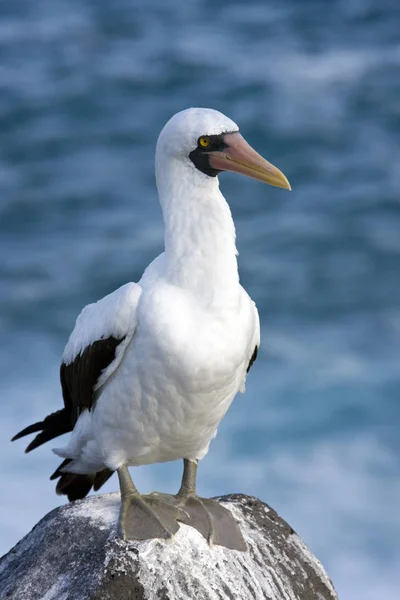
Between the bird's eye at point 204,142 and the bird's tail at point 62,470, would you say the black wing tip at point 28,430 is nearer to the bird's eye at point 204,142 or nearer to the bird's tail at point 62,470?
the bird's tail at point 62,470

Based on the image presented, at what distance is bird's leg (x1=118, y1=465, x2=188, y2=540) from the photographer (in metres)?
8.78

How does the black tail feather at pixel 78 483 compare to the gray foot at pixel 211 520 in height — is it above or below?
above

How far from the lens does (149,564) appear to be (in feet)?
28.3

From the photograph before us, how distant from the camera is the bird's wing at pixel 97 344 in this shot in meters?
8.63

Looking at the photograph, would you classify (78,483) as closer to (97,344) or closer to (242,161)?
(97,344)

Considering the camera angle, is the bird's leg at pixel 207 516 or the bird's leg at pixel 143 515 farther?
the bird's leg at pixel 207 516

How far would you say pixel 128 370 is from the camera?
8.70 metres

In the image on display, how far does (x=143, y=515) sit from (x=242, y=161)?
2.48 m

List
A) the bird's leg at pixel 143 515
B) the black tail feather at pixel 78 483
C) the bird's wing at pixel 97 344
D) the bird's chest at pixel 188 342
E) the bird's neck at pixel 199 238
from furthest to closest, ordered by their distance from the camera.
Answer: the black tail feather at pixel 78 483 → the bird's leg at pixel 143 515 → the bird's wing at pixel 97 344 → the bird's neck at pixel 199 238 → the bird's chest at pixel 188 342

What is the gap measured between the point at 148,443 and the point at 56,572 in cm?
107

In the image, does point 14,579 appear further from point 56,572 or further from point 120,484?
point 120,484

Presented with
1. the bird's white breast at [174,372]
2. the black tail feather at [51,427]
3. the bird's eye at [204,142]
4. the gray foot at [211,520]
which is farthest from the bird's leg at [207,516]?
the bird's eye at [204,142]

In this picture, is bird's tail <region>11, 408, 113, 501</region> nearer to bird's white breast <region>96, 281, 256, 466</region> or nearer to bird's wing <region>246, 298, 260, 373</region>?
bird's white breast <region>96, 281, 256, 466</region>

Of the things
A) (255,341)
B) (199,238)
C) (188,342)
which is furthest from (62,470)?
(199,238)
